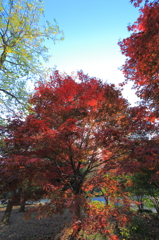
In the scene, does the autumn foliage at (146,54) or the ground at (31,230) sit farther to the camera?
the ground at (31,230)

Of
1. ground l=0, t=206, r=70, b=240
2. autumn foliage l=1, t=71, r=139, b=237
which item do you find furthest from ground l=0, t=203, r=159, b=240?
autumn foliage l=1, t=71, r=139, b=237

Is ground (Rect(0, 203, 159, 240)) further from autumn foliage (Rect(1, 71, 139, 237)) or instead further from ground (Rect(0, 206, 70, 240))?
autumn foliage (Rect(1, 71, 139, 237))

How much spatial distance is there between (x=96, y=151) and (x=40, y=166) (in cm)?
218

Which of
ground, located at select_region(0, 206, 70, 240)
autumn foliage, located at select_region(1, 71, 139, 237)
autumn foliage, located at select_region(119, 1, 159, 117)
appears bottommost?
ground, located at select_region(0, 206, 70, 240)

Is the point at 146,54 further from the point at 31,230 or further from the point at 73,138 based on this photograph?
the point at 31,230

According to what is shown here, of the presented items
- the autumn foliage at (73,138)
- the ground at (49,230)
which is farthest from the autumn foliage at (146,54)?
the ground at (49,230)

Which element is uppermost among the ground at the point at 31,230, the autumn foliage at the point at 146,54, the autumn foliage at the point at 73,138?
the autumn foliage at the point at 146,54

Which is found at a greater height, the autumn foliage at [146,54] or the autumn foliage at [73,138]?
the autumn foliage at [146,54]

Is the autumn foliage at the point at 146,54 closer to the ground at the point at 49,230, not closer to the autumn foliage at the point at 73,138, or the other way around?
the autumn foliage at the point at 73,138

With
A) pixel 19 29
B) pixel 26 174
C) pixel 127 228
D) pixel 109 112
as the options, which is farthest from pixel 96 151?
pixel 19 29

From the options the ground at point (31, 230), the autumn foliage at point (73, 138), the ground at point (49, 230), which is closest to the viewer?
the autumn foliage at point (73, 138)

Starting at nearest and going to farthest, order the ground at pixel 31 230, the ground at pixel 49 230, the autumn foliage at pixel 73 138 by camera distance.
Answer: the autumn foliage at pixel 73 138
the ground at pixel 49 230
the ground at pixel 31 230

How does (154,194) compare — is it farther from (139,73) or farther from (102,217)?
(139,73)

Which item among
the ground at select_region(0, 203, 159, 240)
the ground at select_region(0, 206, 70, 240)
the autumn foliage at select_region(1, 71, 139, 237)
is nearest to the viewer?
the autumn foliage at select_region(1, 71, 139, 237)
